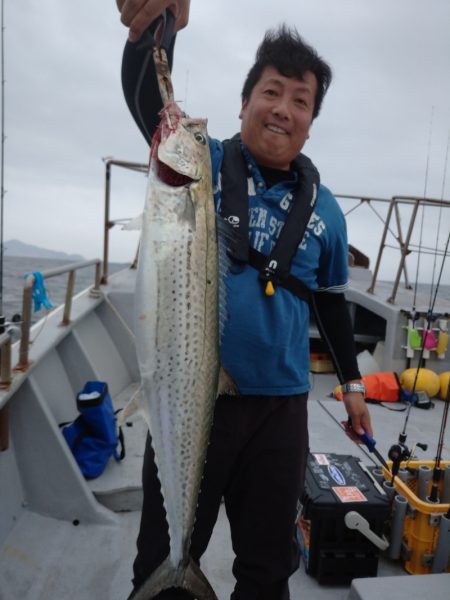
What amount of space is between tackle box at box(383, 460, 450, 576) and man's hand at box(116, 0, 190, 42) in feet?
10.1

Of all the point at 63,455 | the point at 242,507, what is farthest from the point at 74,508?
the point at 242,507

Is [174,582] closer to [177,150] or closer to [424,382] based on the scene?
[177,150]

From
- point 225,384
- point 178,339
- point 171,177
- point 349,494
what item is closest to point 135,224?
point 171,177

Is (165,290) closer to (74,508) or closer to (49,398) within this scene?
(74,508)

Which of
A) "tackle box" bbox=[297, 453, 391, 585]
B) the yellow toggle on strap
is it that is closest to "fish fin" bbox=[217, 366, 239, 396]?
the yellow toggle on strap

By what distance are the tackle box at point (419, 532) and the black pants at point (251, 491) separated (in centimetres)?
125

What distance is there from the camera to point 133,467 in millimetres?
4117

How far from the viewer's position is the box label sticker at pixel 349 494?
298cm

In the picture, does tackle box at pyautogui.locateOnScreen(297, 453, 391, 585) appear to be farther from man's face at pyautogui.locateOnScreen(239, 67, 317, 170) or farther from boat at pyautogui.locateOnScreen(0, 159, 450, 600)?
man's face at pyautogui.locateOnScreen(239, 67, 317, 170)

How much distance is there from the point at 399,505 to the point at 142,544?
1838mm

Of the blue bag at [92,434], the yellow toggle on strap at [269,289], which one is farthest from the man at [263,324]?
the blue bag at [92,434]

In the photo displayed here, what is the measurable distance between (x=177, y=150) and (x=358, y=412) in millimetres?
1661

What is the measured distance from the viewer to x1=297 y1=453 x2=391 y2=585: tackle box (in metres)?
2.94

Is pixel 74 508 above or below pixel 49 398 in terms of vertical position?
below
